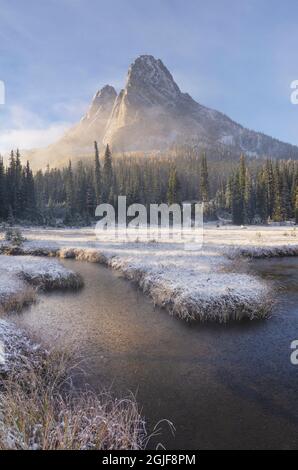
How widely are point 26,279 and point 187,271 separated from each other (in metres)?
12.8

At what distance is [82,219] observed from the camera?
90000 mm

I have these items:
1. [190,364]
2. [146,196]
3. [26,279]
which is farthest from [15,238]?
[146,196]

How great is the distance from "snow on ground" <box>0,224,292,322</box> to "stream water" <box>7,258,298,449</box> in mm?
1041

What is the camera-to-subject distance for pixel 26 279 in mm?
28156

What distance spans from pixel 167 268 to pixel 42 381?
17.4 m

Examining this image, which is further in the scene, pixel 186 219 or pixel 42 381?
pixel 186 219

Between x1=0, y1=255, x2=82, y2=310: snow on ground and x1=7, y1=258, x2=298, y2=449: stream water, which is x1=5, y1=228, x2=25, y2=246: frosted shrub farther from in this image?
x1=7, y1=258, x2=298, y2=449: stream water

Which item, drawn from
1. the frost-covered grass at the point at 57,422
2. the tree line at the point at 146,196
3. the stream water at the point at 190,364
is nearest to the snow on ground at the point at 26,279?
the stream water at the point at 190,364

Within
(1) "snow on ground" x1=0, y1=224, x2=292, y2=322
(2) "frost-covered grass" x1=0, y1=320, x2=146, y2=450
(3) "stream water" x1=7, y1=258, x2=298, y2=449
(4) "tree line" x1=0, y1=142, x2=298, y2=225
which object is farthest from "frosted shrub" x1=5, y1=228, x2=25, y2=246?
(2) "frost-covered grass" x1=0, y1=320, x2=146, y2=450

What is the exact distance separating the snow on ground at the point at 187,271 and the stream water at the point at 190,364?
1041 millimetres

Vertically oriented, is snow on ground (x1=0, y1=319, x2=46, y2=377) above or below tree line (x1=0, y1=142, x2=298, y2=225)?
below

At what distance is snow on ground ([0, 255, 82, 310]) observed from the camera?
2195 centimetres
